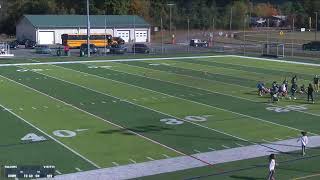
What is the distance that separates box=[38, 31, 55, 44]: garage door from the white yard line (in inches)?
2253

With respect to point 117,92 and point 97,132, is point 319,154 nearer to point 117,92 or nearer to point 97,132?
point 97,132

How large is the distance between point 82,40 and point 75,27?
5.88 meters

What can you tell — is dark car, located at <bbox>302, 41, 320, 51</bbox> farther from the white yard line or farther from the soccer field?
the white yard line

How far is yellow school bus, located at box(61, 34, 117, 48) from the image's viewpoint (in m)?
69.2

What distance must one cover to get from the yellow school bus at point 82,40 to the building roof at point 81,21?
17.2 feet

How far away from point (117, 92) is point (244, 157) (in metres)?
13.9

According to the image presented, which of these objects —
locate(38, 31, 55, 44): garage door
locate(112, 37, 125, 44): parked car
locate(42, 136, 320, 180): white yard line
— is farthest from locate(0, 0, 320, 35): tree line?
locate(42, 136, 320, 180): white yard line

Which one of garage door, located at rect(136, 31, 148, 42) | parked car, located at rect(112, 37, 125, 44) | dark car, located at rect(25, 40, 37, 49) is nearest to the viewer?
dark car, located at rect(25, 40, 37, 49)

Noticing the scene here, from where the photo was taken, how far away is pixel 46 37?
7475 centimetres

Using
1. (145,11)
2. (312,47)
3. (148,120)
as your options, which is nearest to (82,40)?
(145,11)

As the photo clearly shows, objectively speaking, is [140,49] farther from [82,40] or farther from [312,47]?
[312,47]

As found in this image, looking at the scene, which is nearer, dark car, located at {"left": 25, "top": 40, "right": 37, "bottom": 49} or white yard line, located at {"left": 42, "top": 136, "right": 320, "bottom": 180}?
white yard line, located at {"left": 42, "top": 136, "right": 320, "bottom": 180}

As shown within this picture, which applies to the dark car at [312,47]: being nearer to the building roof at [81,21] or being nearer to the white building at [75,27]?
the white building at [75,27]

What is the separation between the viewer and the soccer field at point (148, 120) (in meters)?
18.4
